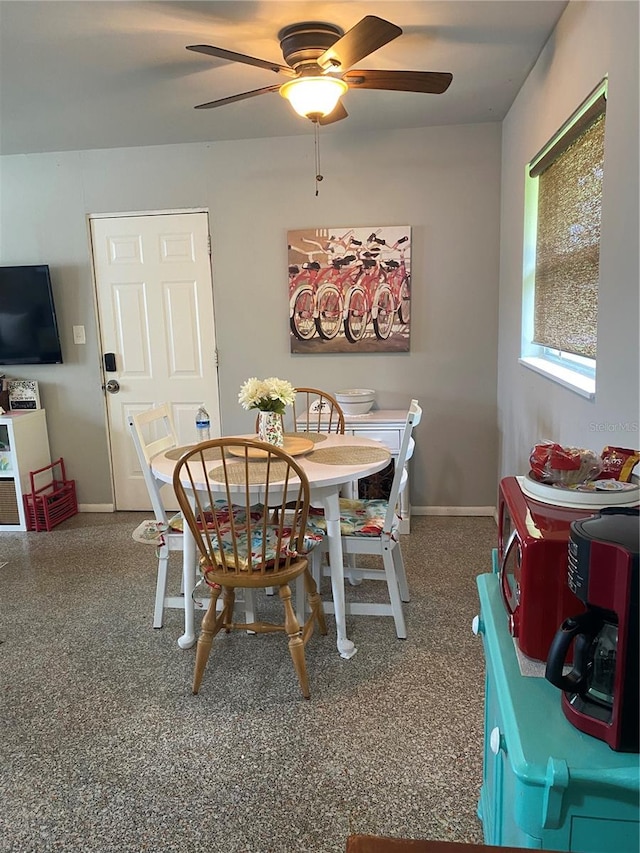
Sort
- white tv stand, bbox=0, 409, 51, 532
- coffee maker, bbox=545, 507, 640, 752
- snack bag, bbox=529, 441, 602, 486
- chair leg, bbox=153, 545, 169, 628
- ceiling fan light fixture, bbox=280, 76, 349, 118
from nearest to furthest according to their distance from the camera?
1. coffee maker, bbox=545, 507, 640, 752
2. snack bag, bbox=529, 441, 602, 486
3. ceiling fan light fixture, bbox=280, 76, 349, 118
4. chair leg, bbox=153, 545, 169, 628
5. white tv stand, bbox=0, 409, 51, 532

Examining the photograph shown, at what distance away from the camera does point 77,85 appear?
2.79 meters

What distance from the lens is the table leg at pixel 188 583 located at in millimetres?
2328

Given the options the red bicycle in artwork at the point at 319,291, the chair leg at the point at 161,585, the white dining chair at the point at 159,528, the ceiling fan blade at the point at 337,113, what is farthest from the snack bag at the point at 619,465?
the red bicycle in artwork at the point at 319,291

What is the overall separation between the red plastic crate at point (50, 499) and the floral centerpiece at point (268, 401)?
2.19 m

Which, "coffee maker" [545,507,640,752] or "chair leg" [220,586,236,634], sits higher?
"coffee maker" [545,507,640,752]

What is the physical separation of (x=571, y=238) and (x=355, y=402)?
5.47ft

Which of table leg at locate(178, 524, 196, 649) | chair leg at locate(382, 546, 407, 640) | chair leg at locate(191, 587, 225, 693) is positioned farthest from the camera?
chair leg at locate(382, 546, 407, 640)

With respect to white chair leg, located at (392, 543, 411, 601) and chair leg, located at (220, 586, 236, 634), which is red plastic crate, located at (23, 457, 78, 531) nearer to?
chair leg, located at (220, 586, 236, 634)

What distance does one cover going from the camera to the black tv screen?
3938 millimetres

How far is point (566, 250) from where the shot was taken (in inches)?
95.0

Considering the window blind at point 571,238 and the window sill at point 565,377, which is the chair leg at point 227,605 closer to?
the window sill at point 565,377

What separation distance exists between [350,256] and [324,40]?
151cm

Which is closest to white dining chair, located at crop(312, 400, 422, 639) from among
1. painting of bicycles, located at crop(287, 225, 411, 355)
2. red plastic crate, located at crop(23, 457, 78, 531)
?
painting of bicycles, located at crop(287, 225, 411, 355)

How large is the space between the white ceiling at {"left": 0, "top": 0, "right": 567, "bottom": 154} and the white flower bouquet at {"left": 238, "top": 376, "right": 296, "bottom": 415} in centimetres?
138
